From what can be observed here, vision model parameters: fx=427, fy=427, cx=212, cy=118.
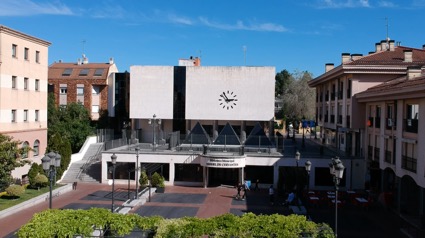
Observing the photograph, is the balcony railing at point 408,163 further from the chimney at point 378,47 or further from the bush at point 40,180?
the bush at point 40,180

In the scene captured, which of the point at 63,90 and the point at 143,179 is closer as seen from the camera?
the point at 143,179

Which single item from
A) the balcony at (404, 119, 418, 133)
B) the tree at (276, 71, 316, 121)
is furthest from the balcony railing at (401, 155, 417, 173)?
the tree at (276, 71, 316, 121)

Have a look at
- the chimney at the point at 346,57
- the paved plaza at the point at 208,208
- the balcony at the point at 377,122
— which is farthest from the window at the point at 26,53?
the chimney at the point at 346,57

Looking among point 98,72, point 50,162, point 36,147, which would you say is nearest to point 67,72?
point 98,72

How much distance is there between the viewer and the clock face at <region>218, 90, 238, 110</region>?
4550 cm

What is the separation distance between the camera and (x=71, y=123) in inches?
1780

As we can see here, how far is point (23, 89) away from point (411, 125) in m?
29.1

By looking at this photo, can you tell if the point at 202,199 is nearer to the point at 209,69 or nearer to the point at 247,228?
the point at 247,228

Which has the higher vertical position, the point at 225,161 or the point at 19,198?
the point at 225,161

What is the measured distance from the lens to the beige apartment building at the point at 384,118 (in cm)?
2441

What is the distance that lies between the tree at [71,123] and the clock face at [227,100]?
14587 millimetres

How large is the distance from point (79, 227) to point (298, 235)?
7.85 metres

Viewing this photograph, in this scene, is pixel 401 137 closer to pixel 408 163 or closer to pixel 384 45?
pixel 408 163

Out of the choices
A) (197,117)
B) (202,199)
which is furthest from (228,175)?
(197,117)
